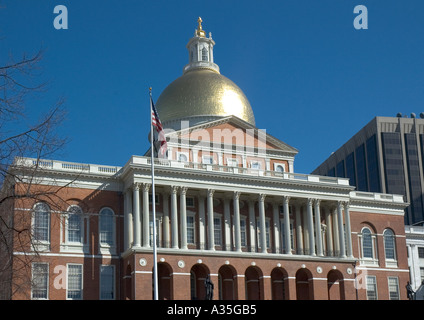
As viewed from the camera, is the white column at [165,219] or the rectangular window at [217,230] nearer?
the white column at [165,219]

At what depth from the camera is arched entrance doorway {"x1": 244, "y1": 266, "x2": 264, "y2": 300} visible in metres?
62.8

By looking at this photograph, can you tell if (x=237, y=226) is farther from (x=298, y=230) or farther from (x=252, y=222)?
(x=298, y=230)

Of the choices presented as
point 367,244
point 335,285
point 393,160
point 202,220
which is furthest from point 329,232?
point 393,160

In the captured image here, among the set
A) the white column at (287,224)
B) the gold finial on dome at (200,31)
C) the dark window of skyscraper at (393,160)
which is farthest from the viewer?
the dark window of skyscraper at (393,160)

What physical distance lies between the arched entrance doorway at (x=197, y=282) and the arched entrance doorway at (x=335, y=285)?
1276 centimetres

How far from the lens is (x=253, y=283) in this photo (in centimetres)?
6356

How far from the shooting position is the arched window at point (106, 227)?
6022 cm

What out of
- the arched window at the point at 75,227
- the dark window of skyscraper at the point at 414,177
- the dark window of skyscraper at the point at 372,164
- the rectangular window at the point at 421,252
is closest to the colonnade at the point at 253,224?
the arched window at the point at 75,227

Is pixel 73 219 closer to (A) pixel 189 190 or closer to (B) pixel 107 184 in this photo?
(B) pixel 107 184

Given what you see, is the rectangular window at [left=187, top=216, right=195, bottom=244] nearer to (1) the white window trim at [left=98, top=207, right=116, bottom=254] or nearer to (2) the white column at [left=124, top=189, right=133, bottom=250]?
(2) the white column at [left=124, top=189, right=133, bottom=250]

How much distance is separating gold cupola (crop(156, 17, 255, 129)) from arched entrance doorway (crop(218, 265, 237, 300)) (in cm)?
1603

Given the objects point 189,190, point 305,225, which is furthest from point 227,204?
point 305,225

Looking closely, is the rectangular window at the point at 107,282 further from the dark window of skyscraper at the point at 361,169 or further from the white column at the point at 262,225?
the dark window of skyscraper at the point at 361,169
